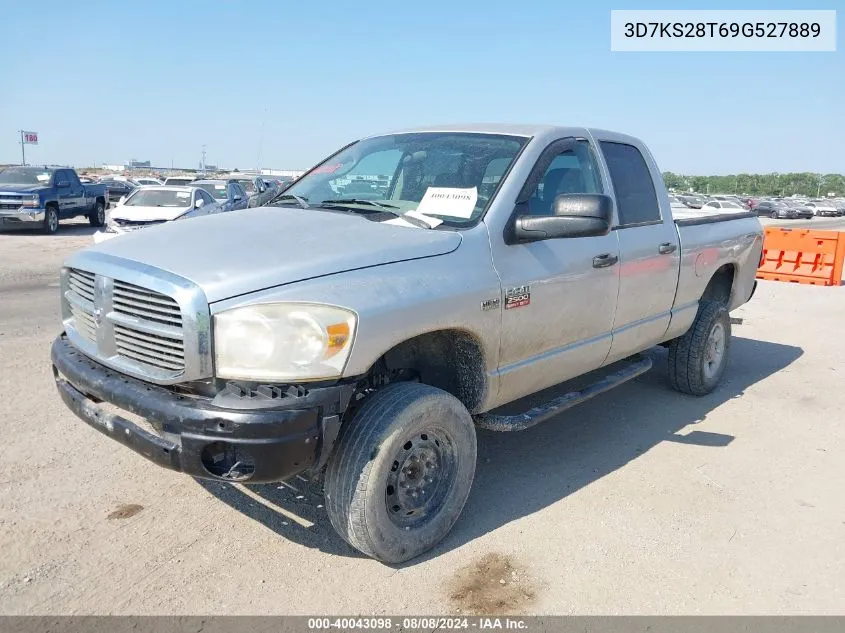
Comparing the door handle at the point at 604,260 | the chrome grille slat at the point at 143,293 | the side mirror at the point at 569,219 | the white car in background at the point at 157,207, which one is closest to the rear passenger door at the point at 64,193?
the white car in background at the point at 157,207

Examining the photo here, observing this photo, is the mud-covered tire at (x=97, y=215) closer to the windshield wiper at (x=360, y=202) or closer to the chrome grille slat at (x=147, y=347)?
the windshield wiper at (x=360, y=202)

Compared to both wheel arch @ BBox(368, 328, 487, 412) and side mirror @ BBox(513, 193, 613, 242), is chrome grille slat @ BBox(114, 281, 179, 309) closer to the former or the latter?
wheel arch @ BBox(368, 328, 487, 412)

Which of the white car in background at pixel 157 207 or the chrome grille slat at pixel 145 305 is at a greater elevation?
the white car in background at pixel 157 207

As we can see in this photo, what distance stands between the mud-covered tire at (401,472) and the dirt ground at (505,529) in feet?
0.57

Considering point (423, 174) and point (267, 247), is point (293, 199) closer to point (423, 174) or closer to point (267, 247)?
point (423, 174)

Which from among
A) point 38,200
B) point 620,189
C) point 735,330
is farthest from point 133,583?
point 38,200

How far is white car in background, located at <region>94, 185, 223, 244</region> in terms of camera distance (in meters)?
13.6

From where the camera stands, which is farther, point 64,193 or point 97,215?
point 97,215

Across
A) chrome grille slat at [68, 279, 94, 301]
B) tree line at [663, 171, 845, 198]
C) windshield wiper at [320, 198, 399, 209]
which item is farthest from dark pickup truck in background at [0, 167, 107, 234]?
tree line at [663, 171, 845, 198]

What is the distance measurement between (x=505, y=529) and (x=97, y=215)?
21610 mm

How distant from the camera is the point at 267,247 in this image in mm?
3074

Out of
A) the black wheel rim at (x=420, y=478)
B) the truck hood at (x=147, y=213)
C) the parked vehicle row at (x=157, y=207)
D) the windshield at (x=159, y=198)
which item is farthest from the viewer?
the windshield at (x=159, y=198)

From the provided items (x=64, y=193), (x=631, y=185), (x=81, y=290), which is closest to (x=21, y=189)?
(x=64, y=193)

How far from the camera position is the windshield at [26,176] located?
19009mm
